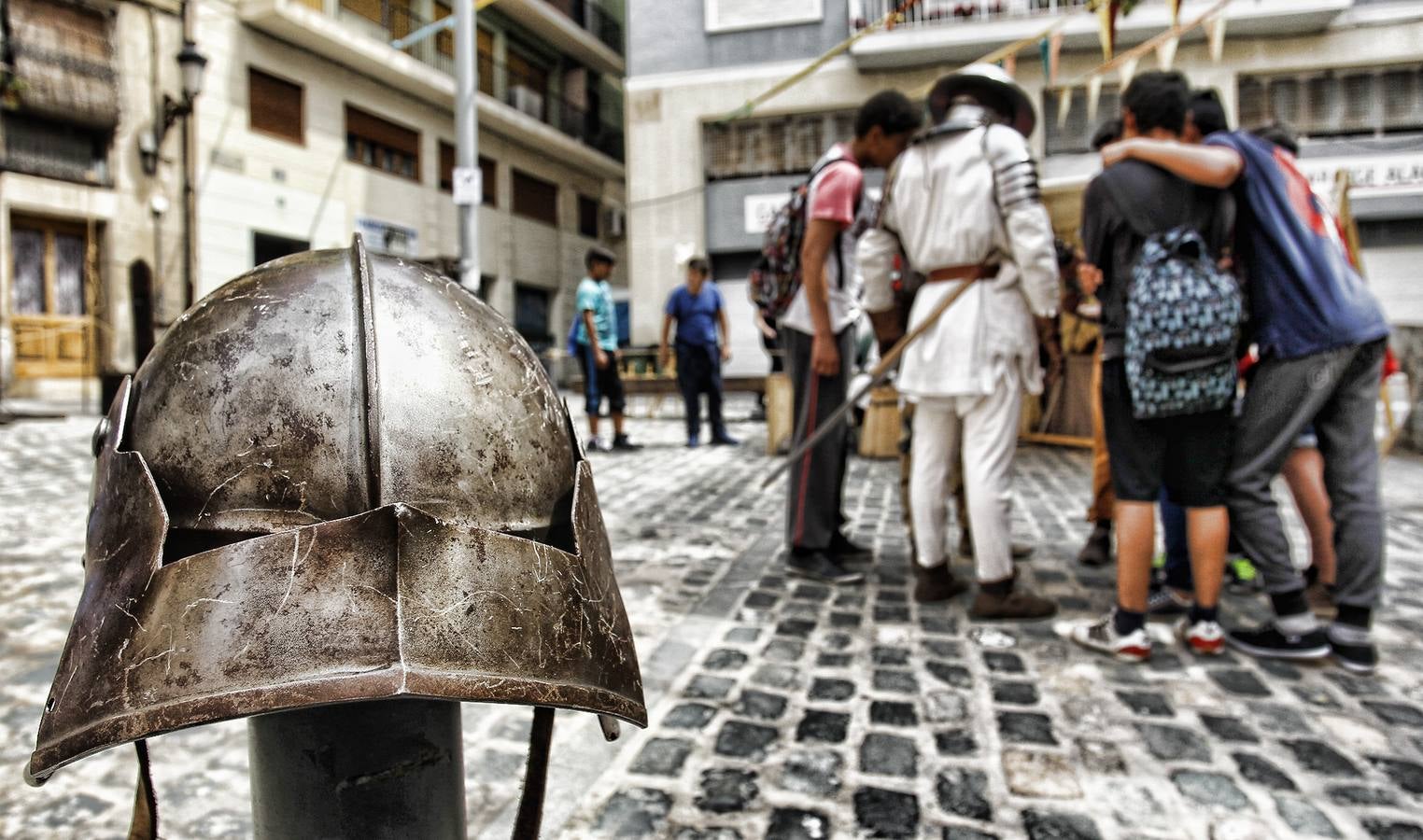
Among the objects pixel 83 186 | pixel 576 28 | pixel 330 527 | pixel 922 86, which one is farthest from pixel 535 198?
pixel 330 527

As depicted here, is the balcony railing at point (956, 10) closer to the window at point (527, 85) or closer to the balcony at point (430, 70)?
the balcony at point (430, 70)

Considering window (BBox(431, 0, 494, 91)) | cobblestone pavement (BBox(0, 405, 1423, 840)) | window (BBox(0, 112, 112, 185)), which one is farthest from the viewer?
window (BBox(431, 0, 494, 91))

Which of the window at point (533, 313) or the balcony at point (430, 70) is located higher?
the balcony at point (430, 70)

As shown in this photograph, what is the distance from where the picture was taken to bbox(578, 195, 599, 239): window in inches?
1006

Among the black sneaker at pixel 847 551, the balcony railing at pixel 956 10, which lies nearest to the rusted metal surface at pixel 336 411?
the black sneaker at pixel 847 551

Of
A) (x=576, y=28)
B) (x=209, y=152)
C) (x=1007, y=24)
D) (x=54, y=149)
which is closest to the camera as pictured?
(x=54, y=149)

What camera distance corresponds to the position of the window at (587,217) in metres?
25.5

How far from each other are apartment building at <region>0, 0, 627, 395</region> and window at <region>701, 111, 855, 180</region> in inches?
235

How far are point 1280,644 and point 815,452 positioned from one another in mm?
1774

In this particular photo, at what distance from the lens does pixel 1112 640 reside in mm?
2744

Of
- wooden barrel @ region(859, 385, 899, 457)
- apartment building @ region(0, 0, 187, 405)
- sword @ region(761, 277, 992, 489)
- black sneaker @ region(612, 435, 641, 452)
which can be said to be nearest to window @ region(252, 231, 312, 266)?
apartment building @ region(0, 0, 187, 405)

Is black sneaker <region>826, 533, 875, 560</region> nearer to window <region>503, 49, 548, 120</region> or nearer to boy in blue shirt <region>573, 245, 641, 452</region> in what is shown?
boy in blue shirt <region>573, 245, 641, 452</region>

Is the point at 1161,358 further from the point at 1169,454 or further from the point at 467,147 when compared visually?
the point at 467,147

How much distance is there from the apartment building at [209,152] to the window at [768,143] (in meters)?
5.96
